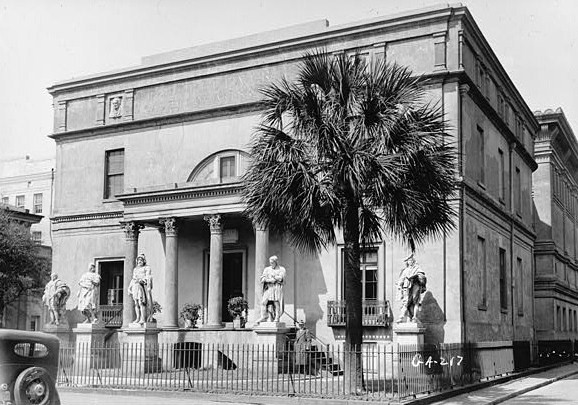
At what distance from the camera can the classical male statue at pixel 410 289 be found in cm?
2366

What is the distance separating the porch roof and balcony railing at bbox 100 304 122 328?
14.6ft

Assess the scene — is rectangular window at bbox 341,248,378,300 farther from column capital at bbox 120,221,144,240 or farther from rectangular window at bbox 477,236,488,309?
column capital at bbox 120,221,144,240

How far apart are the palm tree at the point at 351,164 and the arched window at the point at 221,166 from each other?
440 inches

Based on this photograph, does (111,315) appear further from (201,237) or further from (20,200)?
(20,200)

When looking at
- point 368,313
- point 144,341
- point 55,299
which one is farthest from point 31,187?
point 368,313

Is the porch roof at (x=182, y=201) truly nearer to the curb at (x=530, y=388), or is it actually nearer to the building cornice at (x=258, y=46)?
the building cornice at (x=258, y=46)

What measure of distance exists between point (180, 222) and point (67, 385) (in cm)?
867

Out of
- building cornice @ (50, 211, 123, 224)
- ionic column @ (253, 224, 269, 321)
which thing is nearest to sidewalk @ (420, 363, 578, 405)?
ionic column @ (253, 224, 269, 321)

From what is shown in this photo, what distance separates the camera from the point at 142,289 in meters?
25.6

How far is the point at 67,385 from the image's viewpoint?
839 inches

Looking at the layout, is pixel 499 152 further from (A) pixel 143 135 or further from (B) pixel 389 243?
(A) pixel 143 135

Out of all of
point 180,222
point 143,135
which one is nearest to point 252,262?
point 180,222

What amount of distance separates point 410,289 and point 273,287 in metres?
4.02

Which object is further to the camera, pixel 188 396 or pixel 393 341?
pixel 393 341
